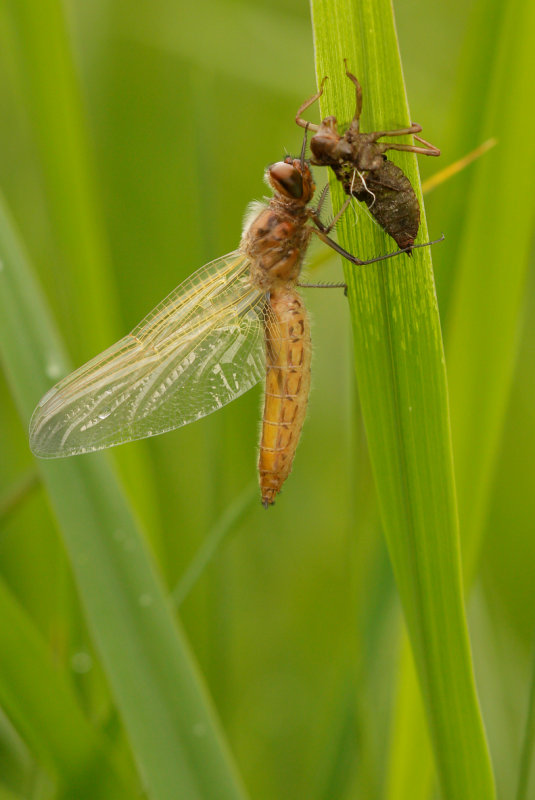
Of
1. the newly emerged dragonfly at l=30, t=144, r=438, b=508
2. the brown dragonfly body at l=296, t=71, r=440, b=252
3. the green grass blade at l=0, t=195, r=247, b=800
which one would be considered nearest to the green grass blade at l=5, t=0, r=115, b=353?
the newly emerged dragonfly at l=30, t=144, r=438, b=508

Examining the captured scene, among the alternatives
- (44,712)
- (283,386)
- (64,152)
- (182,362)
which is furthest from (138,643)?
(64,152)

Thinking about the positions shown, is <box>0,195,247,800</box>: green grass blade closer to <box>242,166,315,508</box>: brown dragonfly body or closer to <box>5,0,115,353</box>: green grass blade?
<box>242,166,315,508</box>: brown dragonfly body

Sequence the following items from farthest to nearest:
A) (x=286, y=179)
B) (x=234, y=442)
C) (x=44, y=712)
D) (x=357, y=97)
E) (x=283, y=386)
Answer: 1. (x=234, y=442)
2. (x=283, y=386)
3. (x=286, y=179)
4. (x=44, y=712)
5. (x=357, y=97)

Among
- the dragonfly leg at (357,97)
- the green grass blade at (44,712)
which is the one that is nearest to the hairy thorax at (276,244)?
the dragonfly leg at (357,97)

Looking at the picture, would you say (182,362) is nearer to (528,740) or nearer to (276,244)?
(276,244)

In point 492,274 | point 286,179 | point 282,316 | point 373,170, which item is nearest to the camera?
point 373,170

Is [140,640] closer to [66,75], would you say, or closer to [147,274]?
[66,75]
